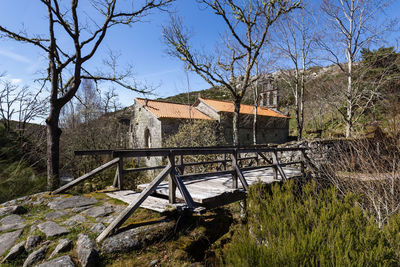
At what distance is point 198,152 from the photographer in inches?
162

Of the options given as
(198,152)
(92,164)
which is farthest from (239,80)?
(198,152)

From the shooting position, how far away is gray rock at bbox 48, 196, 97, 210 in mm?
3990

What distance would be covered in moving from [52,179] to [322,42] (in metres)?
16.9

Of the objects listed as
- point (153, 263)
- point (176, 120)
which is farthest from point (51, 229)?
point (176, 120)

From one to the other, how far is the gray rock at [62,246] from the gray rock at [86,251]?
10 centimetres

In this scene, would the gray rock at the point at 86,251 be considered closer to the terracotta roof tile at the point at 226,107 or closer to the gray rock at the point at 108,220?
the gray rock at the point at 108,220

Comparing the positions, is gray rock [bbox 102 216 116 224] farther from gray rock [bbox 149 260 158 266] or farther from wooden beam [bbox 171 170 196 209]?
wooden beam [bbox 171 170 196 209]

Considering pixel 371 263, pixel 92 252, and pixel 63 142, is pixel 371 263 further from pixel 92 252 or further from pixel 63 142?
pixel 63 142

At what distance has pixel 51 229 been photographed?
3119 millimetres

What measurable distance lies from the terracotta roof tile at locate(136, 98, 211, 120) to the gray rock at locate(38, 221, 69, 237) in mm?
15335

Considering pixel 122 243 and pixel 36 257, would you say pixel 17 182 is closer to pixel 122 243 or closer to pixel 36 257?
pixel 36 257

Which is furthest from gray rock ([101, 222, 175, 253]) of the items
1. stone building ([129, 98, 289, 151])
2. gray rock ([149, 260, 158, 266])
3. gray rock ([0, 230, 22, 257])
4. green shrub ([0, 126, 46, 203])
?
stone building ([129, 98, 289, 151])

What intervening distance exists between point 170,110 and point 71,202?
17.2 meters

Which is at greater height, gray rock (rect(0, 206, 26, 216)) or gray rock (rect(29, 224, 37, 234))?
gray rock (rect(0, 206, 26, 216))
